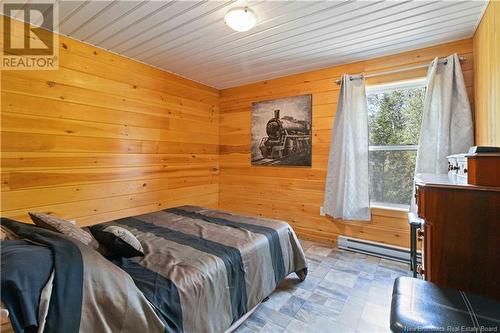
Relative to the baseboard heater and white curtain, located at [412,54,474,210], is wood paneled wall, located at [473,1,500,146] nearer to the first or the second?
white curtain, located at [412,54,474,210]

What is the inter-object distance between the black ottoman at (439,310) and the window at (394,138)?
6.31ft

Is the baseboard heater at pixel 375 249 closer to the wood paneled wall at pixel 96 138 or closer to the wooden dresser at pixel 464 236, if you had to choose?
the wooden dresser at pixel 464 236

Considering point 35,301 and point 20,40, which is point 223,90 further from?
point 35,301

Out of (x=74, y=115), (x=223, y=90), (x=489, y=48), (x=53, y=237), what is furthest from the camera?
(x=223, y=90)

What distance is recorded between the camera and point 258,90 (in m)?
3.80

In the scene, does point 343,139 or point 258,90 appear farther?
point 258,90

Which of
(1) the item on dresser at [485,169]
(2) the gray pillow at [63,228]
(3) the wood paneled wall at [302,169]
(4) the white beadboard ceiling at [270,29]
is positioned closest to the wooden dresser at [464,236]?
(1) the item on dresser at [485,169]

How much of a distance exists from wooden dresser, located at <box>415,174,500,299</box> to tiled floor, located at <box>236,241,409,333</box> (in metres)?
0.77

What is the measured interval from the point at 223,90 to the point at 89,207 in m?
2.71

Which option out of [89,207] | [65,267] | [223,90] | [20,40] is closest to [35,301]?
[65,267]

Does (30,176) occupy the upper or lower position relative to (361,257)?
upper

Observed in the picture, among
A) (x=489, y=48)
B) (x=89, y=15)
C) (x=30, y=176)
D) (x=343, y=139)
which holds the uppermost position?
(x=89, y=15)

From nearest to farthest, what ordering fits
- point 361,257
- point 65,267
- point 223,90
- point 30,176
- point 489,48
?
point 65,267 → point 489,48 → point 30,176 → point 361,257 → point 223,90

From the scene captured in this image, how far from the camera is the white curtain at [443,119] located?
2287mm
